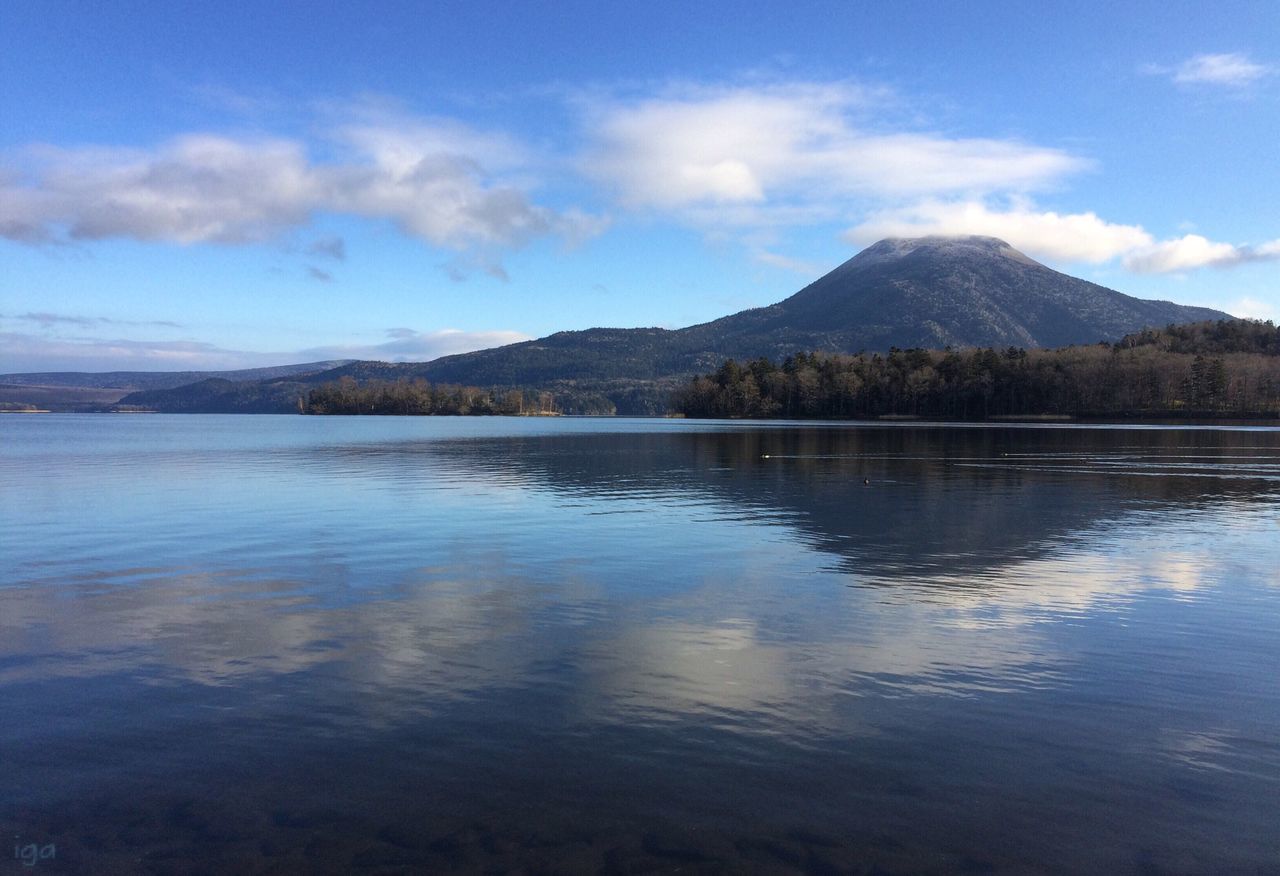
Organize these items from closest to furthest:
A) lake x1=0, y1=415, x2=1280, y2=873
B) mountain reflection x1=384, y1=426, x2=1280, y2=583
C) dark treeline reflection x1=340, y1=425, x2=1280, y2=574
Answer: lake x1=0, y1=415, x2=1280, y2=873, mountain reflection x1=384, y1=426, x2=1280, y2=583, dark treeline reflection x1=340, y1=425, x2=1280, y2=574

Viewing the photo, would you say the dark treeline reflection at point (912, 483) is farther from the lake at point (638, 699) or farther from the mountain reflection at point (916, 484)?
the lake at point (638, 699)

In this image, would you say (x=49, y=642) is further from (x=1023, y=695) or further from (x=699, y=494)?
(x=699, y=494)

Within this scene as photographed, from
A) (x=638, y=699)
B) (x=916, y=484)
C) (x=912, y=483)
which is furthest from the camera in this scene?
(x=912, y=483)

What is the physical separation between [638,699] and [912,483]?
4967 cm

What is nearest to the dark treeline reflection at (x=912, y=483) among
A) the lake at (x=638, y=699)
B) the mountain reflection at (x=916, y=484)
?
the mountain reflection at (x=916, y=484)

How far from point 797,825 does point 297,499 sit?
4469cm

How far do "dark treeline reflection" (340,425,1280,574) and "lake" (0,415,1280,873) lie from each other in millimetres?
907

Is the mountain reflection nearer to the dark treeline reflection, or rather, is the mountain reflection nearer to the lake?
the dark treeline reflection

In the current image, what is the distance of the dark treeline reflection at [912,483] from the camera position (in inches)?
1431

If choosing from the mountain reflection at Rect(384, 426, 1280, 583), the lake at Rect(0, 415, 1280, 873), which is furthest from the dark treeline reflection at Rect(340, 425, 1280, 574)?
the lake at Rect(0, 415, 1280, 873)

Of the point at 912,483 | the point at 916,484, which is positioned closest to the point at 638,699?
the point at 916,484

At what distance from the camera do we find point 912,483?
60.9 meters

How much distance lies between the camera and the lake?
10656 millimetres

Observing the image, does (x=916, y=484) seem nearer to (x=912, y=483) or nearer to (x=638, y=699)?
(x=912, y=483)
